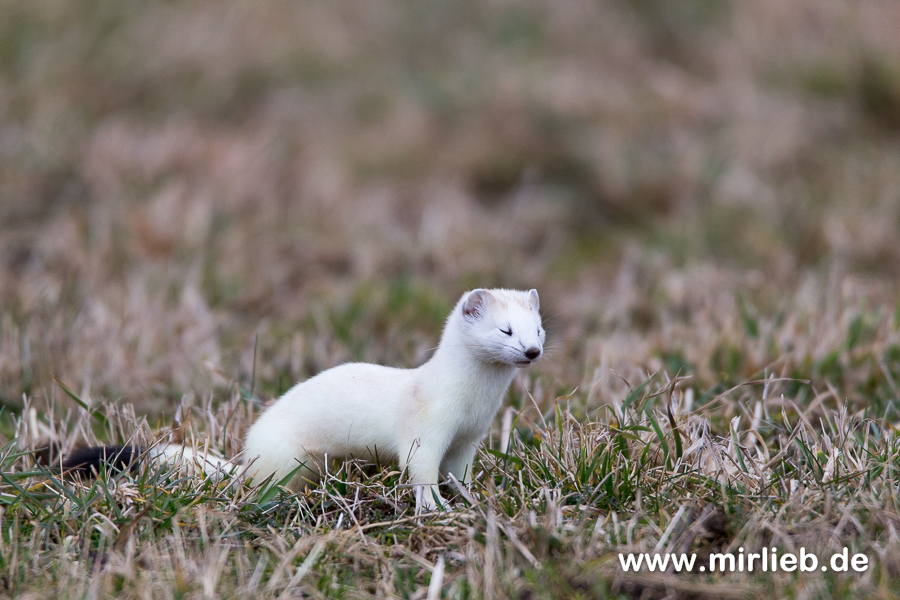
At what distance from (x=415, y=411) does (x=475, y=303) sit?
38 centimetres

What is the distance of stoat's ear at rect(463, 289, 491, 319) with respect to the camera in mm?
2826

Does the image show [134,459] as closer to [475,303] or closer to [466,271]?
[475,303]

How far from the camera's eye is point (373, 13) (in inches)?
410

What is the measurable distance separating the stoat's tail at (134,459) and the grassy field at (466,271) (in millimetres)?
83

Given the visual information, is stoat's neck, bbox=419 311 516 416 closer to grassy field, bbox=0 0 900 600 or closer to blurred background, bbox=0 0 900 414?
grassy field, bbox=0 0 900 600

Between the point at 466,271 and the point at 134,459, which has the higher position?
the point at 134,459

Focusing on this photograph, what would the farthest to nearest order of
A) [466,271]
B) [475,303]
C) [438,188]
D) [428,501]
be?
[438,188] < [466,271] < [475,303] < [428,501]

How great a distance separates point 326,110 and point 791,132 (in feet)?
14.4

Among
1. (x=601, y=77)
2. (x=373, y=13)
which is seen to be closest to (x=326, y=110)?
(x=373, y=13)

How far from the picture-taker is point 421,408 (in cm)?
277

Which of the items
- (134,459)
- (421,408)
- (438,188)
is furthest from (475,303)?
(438,188)

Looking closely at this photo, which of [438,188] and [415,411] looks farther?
[438,188]

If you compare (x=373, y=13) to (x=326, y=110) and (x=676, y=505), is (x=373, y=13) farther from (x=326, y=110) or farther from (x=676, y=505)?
(x=676, y=505)

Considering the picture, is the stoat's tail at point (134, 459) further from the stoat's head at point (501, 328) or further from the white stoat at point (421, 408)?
the stoat's head at point (501, 328)
